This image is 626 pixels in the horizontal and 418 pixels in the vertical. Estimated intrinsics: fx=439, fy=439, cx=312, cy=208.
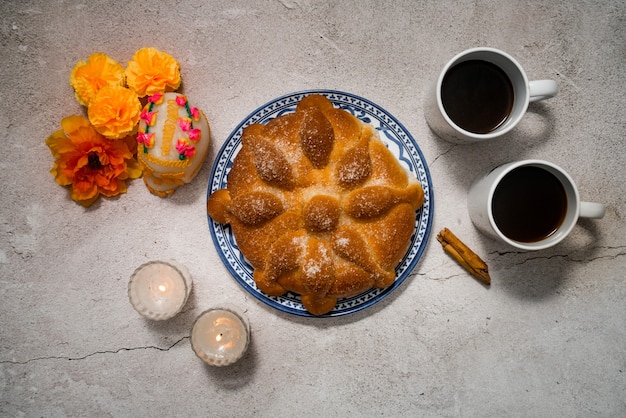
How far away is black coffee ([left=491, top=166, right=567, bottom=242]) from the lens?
4.43 ft

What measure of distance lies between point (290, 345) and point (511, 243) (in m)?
0.79

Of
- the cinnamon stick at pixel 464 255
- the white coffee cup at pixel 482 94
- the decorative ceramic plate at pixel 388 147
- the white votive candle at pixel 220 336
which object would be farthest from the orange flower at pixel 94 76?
the cinnamon stick at pixel 464 255

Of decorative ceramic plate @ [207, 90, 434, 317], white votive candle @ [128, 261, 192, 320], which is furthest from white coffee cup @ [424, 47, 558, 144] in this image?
white votive candle @ [128, 261, 192, 320]

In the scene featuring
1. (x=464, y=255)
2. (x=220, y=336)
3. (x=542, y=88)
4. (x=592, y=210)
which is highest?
(x=542, y=88)

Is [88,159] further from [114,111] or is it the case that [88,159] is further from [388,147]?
[388,147]

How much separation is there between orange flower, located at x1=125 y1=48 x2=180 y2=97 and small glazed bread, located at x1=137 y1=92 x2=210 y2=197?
6 centimetres

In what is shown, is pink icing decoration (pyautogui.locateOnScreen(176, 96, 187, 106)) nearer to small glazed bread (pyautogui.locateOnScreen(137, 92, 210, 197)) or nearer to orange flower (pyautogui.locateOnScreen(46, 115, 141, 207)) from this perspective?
small glazed bread (pyautogui.locateOnScreen(137, 92, 210, 197))

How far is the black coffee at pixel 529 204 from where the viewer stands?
1.35 metres

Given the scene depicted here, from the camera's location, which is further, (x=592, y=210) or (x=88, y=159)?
(x=88, y=159)

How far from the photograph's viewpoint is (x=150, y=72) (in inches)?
55.9

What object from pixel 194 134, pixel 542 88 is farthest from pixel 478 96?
pixel 194 134

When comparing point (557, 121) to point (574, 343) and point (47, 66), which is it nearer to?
point (574, 343)

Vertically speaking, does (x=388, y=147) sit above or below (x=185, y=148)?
above

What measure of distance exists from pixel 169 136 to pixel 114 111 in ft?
0.65
